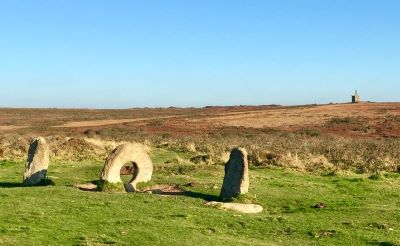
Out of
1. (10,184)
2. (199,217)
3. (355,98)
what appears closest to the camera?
(199,217)

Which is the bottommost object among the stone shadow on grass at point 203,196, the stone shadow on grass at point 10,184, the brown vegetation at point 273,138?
the stone shadow on grass at point 10,184

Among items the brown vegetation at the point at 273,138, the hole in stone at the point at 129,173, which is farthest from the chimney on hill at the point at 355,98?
the hole in stone at the point at 129,173

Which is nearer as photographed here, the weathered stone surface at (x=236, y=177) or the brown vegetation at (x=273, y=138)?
the weathered stone surface at (x=236, y=177)

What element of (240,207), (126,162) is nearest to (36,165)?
(126,162)

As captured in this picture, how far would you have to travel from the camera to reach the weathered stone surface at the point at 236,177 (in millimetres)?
20109

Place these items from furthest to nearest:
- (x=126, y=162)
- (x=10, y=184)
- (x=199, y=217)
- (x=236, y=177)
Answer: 1. (x=10, y=184)
2. (x=126, y=162)
3. (x=236, y=177)
4. (x=199, y=217)

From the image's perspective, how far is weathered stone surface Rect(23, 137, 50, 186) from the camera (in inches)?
914

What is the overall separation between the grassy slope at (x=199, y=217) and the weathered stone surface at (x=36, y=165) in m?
0.75

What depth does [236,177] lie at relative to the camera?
20.2 meters

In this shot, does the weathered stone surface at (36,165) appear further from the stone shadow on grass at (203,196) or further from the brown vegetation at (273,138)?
the brown vegetation at (273,138)

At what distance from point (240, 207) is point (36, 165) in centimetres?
963

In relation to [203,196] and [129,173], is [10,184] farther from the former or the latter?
[203,196]

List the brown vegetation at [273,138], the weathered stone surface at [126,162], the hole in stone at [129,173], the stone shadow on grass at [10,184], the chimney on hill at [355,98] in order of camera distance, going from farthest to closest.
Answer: the chimney on hill at [355,98] < the brown vegetation at [273,138] < the hole in stone at [129,173] < the stone shadow on grass at [10,184] < the weathered stone surface at [126,162]

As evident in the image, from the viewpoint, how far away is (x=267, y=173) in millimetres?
27672
